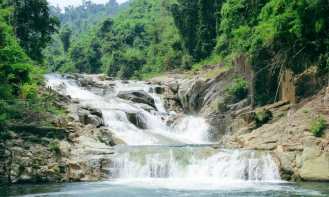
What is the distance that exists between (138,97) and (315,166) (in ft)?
55.8

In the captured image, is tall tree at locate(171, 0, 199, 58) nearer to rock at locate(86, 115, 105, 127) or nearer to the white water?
the white water

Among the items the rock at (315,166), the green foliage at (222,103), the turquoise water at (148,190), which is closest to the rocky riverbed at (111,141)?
the rock at (315,166)

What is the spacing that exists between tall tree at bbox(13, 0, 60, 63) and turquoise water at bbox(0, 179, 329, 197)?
15144 mm

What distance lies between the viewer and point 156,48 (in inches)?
1843

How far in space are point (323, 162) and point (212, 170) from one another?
378 centimetres

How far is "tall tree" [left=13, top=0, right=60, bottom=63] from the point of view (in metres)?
23.2

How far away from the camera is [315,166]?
1118 centimetres

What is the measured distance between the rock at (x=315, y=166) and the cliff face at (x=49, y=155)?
23.1 ft

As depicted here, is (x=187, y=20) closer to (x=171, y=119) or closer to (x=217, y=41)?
(x=217, y=41)

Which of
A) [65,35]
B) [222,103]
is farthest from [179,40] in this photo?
[65,35]

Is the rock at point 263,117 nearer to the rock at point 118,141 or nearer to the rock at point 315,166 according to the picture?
the rock at point 315,166

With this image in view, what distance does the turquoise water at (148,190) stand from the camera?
9367 mm

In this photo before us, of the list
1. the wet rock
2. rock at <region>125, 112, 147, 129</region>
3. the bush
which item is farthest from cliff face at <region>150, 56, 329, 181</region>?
the bush

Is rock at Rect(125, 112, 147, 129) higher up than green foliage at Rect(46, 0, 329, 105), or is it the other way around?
green foliage at Rect(46, 0, 329, 105)
